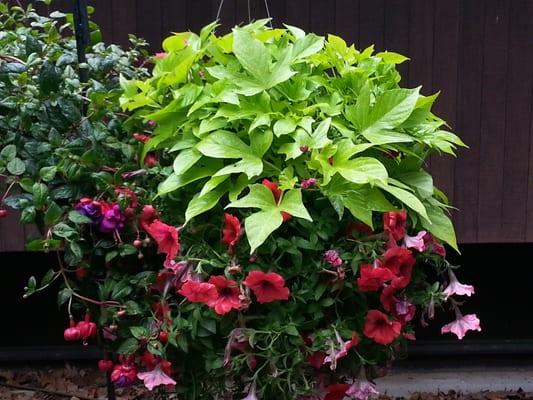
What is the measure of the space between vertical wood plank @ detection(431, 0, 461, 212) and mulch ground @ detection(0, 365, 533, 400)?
1128 mm

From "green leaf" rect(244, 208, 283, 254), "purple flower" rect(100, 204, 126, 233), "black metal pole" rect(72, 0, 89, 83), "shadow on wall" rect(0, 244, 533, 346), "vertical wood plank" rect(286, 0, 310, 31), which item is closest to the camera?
"green leaf" rect(244, 208, 283, 254)

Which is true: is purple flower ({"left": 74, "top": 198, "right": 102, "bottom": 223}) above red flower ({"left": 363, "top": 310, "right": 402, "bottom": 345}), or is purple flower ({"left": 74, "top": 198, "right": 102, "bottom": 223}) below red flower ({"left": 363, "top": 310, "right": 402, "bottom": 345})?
above

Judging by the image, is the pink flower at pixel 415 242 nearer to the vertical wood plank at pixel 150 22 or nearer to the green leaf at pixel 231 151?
the green leaf at pixel 231 151

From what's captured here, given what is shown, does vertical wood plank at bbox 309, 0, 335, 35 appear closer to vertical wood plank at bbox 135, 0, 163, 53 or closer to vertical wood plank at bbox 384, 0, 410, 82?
vertical wood plank at bbox 384, 0, 410, 82

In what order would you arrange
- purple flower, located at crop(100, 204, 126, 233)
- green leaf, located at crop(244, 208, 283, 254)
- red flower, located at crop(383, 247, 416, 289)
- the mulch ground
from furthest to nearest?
1. the mulch ground
2. purple flower, located at crop(100, 204, 126, 233)
3. red flower, located at crop(383, 247, 416, 289)
4. green leaf, located at crop(244, 208, 283, 254)

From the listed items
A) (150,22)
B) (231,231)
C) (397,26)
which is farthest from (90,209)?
(397,26)

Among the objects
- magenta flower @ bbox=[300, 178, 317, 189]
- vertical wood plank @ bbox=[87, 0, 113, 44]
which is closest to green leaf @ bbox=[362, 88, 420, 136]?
magenta flower @ bbox=[300, 178, 317, 189]

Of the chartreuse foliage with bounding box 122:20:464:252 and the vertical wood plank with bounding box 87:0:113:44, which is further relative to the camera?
the vertical wood plank with bounding box 87:0:113:44

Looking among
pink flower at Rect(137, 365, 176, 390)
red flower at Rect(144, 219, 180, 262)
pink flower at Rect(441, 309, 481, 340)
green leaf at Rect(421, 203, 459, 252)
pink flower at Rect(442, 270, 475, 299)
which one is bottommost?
pink flower at Rect(137, 365, 176, 390)

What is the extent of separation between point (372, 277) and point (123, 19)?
2274 millimetres

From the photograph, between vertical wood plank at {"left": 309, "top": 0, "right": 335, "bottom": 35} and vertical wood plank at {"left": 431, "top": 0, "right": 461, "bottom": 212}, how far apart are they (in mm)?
500

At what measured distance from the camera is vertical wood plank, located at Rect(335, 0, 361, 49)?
324 cm

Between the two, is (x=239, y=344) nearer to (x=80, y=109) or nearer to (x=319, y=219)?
(x=319, y=219)

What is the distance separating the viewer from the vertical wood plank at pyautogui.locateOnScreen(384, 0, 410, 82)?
325 centimetres
